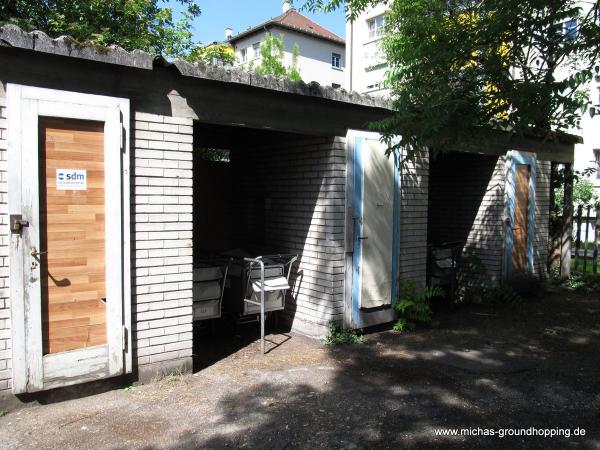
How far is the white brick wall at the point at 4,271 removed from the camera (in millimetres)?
3691

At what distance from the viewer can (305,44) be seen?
3494cm

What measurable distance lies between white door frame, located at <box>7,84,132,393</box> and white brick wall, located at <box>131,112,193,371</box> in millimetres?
149

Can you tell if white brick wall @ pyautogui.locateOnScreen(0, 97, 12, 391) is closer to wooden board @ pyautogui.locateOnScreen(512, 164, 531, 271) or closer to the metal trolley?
the metal trolley

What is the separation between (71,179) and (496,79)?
394 cm

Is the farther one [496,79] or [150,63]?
[496,79]

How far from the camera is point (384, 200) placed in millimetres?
6082

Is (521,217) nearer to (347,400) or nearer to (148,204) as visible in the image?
(347,400)

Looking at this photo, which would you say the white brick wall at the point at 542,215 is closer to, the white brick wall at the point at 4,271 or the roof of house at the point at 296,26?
the white brick wall at the point at 4,271

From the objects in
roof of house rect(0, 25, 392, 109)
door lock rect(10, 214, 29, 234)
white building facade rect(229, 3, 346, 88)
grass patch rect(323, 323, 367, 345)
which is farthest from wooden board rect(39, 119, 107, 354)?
white building facade rect(229, 3, 346, 88)

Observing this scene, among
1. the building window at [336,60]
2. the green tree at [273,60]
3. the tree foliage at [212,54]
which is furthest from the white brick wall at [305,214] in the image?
the building window at [336,60]

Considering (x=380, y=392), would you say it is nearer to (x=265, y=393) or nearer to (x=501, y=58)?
(x=265, y=393)

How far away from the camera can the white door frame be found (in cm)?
370

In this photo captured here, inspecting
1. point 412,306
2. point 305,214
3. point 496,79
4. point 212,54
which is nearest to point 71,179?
point 305,214

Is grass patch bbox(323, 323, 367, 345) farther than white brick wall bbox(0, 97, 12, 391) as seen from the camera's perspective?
Yes
